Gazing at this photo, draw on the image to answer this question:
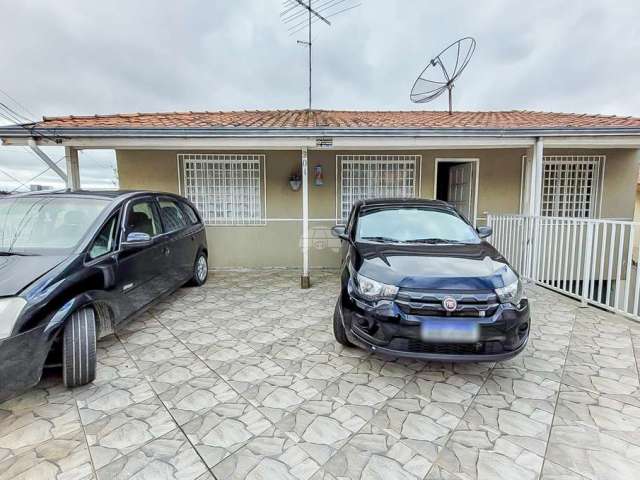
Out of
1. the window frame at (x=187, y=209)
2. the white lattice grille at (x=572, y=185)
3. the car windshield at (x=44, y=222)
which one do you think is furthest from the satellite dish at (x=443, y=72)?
the car windshield at (x=44, y=222)

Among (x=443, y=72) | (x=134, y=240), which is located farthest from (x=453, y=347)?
(x=443, y=72)

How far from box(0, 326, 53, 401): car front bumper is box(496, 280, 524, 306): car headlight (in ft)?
11.8

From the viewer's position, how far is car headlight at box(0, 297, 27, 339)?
207cm

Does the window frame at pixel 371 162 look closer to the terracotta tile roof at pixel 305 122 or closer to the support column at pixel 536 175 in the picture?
the terracotta tile roof at pixel 305 122

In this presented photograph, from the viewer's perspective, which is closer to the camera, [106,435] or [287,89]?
[106,435]

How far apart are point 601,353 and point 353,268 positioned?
9.22ft

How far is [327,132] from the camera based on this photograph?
5305mm

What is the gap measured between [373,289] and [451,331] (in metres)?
0.70

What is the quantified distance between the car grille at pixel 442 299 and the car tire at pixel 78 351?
2690mm

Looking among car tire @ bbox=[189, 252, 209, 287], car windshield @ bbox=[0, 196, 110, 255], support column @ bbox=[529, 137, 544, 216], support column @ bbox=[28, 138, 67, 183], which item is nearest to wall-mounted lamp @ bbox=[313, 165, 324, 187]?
car tire @ bbox=[189, 252, 209, 287]

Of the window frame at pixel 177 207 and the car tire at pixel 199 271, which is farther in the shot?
the car tire at pixel 199 271

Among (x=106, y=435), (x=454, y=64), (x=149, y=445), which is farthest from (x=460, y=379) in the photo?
(x=454, y=64)

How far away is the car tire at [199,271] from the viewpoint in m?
5.64

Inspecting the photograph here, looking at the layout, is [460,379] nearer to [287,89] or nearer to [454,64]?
[454,64]
